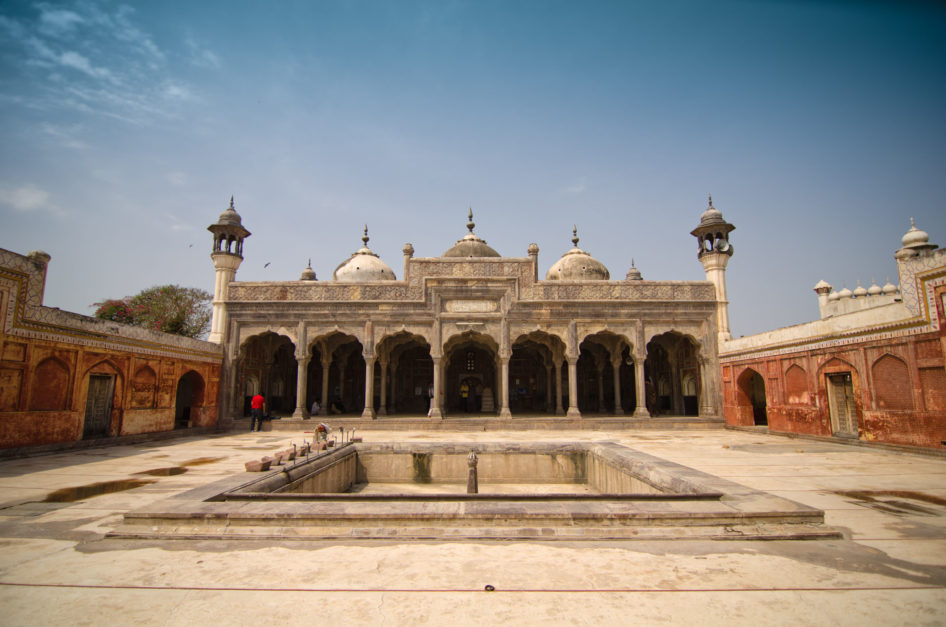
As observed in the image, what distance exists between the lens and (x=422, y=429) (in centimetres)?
1773

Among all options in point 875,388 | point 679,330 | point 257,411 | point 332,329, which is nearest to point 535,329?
point 679,330

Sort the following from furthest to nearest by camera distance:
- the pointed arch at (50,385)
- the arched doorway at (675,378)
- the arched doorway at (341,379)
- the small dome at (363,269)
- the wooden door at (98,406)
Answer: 1. the small dome at (363,269)
2. the arched doorway at (341,379)
3. the arched doorway at (675,378)
4. the wooden door at (98,406)
5. the pointed arch at (50,385)

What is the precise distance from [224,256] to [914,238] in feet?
81.2

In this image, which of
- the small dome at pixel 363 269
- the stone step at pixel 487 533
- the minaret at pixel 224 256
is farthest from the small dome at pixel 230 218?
the stone step at pixel 487 533

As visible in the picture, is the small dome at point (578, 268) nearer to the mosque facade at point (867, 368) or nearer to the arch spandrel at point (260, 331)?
the mosque facade at point (867, 368)

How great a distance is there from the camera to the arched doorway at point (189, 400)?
17.8m

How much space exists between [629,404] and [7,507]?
22859 mm

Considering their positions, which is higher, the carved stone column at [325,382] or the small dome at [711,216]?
the small dome at [711,216]

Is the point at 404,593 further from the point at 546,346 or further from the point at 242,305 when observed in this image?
the point at 546,346

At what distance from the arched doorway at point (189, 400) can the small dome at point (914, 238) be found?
80.3 feet

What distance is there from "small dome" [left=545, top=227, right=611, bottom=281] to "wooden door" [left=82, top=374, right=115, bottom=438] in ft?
60.7

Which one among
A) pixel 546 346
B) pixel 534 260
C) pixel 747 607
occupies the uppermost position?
pixel 534 260

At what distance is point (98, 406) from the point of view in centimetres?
1327

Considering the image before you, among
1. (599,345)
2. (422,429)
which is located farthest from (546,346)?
(422,429)
